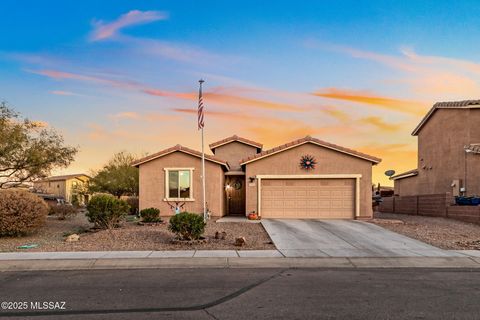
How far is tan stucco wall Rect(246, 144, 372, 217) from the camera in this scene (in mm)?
22281

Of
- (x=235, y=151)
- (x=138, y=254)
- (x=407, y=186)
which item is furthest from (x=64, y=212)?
(x=407, y=186)

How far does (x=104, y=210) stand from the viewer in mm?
17219

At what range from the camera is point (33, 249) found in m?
13.2

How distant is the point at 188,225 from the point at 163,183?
983 centimetres

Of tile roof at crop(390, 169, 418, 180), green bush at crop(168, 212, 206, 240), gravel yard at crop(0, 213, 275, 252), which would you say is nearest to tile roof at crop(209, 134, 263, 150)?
gravel yard at crop(0, 213, 275, 252)

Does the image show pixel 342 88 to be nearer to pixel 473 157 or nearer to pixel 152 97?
pixel 473 157

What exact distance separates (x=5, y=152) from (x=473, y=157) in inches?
997

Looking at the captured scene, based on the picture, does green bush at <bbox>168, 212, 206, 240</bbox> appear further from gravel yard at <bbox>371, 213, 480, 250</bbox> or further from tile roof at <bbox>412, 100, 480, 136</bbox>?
tile roof at <bbox>412, 100, 480, 136</bbox>

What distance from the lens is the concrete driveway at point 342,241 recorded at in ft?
41.1

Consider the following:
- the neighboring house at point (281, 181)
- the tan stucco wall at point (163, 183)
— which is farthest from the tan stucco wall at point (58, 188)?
the neighboring house at point (281, 181)

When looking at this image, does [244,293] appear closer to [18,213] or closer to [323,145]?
[18,213]

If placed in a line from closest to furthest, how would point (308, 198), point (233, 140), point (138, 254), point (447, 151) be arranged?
point (138, 254) < point (308, 198) < point (447, 151) < point (233, 140)

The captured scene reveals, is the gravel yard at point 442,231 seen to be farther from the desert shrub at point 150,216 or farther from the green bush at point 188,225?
the desert shrub at point 150,216

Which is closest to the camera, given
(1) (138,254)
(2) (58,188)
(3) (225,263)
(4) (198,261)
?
(3) (225,263)
